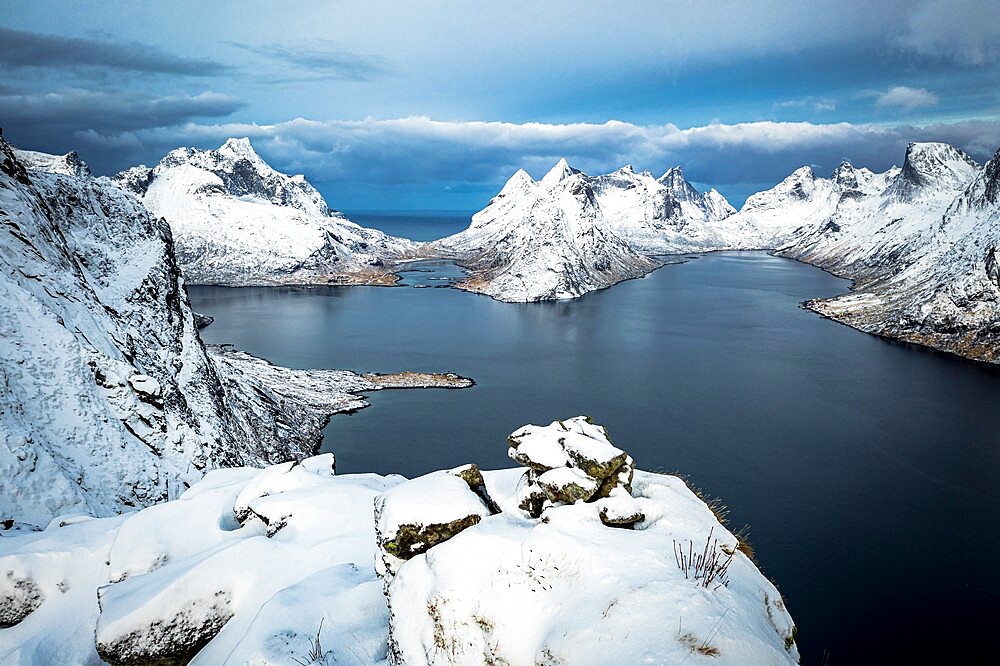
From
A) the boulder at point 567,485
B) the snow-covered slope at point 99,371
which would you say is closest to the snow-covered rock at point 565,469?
the boulder at point 567,485

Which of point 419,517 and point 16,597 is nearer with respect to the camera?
point 419,517

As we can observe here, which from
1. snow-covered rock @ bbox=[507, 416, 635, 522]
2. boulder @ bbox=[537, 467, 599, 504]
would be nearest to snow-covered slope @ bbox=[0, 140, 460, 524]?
snow-covered rock @ bbox=[507, 416, 635, 522]

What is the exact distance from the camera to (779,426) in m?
65.7

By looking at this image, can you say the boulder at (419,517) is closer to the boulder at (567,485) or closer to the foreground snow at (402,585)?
the foreground snow at (402,585)

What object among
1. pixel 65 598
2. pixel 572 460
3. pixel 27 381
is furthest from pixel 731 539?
pixel 27 381

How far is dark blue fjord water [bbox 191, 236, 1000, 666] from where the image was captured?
36281mm

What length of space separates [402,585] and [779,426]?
212 ft

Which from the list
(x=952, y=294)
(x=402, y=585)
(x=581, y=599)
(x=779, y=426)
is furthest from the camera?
(x=952, y=294)

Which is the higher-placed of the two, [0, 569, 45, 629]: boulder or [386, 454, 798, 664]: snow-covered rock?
[386, 454, 798, 664]: snow-covered rock

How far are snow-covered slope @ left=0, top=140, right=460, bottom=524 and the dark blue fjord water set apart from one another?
17155mm

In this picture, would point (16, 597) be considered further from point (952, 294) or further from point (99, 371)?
point (952, 294)

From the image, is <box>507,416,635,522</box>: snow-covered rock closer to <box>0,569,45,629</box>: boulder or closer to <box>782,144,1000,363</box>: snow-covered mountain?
<box>0,569,45,629</box>: boulder

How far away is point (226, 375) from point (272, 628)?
52.2 metres

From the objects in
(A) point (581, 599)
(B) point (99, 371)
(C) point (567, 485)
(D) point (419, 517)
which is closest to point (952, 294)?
(C) point (567, 485)
